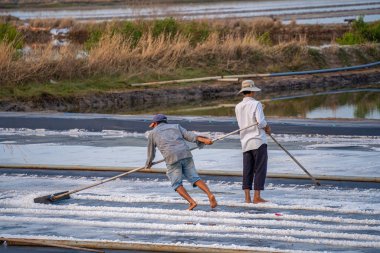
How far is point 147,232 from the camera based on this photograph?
40.0 ft

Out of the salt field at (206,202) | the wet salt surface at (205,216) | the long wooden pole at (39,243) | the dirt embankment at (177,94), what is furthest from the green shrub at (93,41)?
the long wooden pole at (39,243)

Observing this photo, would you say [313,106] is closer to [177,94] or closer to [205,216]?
[177,94]

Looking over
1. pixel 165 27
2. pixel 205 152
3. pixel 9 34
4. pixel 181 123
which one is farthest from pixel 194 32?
pixel 205 152

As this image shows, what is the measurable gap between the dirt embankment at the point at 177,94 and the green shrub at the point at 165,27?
541 cm

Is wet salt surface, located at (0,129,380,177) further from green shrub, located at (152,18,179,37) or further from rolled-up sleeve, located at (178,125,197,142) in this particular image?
green shrub, located at (152,18,179,37)

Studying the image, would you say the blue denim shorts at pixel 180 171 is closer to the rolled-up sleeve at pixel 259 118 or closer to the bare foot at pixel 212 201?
the bare foot at pixel 212 201

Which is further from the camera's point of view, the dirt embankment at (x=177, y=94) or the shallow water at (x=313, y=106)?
the dirt embankment at (x=177, y=94)

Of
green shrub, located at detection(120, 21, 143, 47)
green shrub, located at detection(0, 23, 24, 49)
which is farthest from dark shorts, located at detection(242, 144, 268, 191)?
green shrub, located at detection(120, 21, 143, 47)

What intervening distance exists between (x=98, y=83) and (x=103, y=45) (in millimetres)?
2241

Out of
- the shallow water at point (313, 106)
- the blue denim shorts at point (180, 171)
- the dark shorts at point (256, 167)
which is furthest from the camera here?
the shallow water at point (313, 106)

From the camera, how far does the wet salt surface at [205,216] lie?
1161 cm

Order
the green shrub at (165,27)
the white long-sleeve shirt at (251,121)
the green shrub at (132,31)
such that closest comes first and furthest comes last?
the white long-sleeve shirt at (251,121) < the green shrub at (132,31) < the green shrub at (165,27)

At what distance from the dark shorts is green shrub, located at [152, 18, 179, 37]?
2644 centimetres

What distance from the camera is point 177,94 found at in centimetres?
3359
